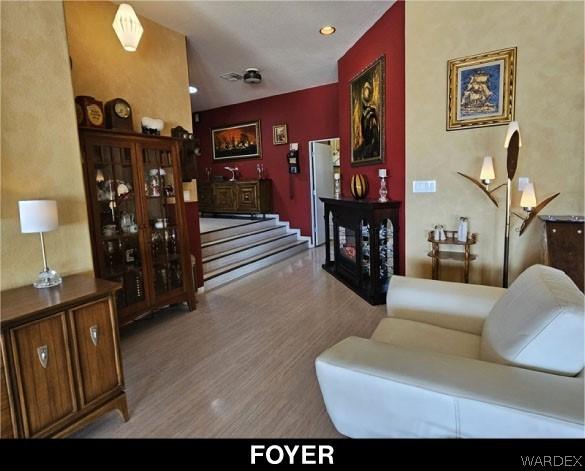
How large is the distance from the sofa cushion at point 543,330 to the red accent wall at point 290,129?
4906 millimetres

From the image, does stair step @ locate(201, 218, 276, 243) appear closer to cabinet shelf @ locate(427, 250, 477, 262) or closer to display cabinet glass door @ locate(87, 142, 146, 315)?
display cabinet glass door @ locate(87, 142, 146, 315)

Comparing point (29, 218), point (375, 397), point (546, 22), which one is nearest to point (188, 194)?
point (29, 218)

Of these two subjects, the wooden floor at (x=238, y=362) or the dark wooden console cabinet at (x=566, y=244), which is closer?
the wooden floor at (x=238, y=362)

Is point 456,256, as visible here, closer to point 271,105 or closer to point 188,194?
point 188,194

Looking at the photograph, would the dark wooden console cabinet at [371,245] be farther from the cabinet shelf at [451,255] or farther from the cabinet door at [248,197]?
the cabinet door at [248,197]

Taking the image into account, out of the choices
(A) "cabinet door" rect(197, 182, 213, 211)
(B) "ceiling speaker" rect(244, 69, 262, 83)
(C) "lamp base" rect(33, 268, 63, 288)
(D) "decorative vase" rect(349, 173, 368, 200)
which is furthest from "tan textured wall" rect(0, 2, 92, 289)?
(A) "cabinet door" rect(197, 182, 213, 211)

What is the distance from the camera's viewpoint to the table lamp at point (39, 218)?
5.75 feet

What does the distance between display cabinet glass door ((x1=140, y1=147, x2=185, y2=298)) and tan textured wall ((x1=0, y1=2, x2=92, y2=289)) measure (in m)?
0.99

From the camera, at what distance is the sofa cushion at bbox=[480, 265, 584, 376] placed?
1193 mm

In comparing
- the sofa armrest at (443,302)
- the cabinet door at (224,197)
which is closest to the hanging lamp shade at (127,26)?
the sofa armrest at (443,302)

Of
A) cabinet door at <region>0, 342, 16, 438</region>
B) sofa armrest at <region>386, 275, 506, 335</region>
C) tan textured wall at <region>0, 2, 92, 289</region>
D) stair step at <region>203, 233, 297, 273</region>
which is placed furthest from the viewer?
stair step at <region>203, 233, 297, 273</region>

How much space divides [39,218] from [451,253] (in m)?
3.28

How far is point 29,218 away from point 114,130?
128cm
